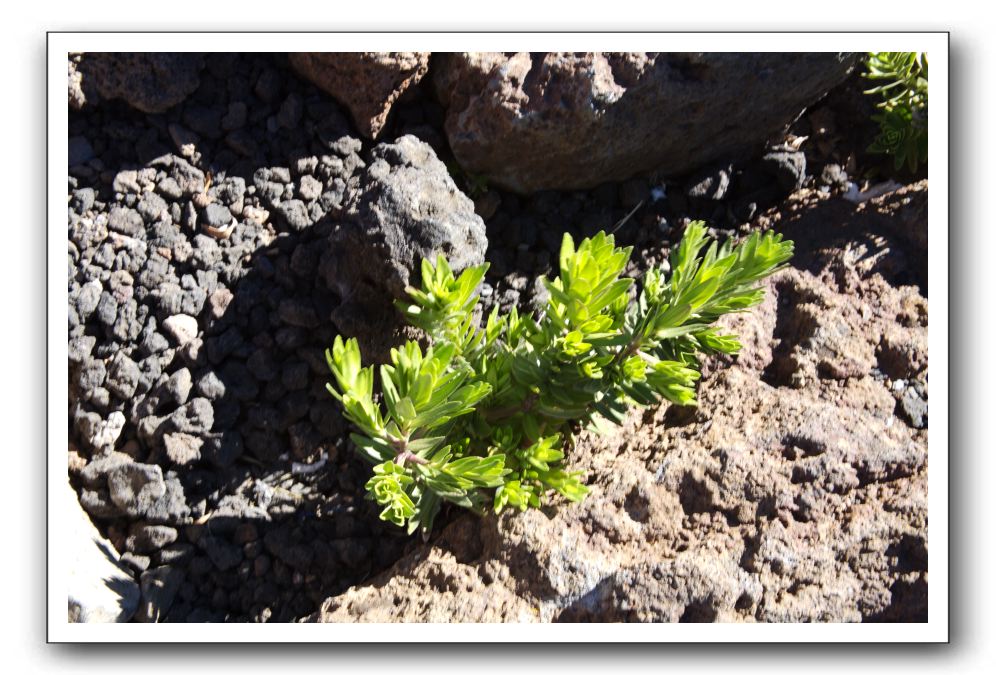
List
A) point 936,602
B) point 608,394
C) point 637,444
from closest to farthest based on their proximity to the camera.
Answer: point 936,602 → point 608,394 → point 637,444

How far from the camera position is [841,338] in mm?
2861

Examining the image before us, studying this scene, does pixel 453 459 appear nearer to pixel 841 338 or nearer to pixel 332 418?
pixel 332 418

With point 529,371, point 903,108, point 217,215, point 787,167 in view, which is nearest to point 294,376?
point 217,215

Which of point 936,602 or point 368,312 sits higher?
point 368,312

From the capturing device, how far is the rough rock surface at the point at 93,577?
2.64 metres

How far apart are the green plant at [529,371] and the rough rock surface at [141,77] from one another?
4.72 feet

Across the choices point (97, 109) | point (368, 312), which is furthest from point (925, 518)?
point (97, 109)

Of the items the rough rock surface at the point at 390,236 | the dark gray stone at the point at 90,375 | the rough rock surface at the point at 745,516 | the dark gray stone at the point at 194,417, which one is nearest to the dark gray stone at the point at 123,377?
the dark gray stone at the point at 90,375

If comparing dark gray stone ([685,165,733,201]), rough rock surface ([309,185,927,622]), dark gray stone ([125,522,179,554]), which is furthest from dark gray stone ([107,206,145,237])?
dark gray stone ([685,165,733,201])

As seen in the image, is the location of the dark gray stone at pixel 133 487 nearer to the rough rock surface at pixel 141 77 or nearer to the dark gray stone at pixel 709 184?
the rough rock surface at pixel 141 77

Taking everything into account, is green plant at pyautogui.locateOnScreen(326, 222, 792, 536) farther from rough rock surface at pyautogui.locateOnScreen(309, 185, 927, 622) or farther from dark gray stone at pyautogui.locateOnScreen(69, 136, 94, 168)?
dark gray stone at pyautogui.locateOnScreen(69, 136, 94, 168)

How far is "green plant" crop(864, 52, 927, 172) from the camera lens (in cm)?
316

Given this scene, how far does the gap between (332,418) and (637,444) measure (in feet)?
3.79

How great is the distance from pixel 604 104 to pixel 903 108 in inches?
49.3
